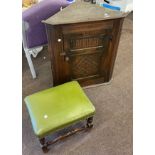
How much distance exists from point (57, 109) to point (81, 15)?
0.70 m

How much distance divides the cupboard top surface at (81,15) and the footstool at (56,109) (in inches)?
19.7

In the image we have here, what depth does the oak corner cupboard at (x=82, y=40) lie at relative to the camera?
1134 millimetres

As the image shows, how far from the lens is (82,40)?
127 cm

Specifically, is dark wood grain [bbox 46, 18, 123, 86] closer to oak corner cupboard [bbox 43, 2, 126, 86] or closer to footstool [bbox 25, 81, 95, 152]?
oak corner cupboard [bbox 43, 2, 126, 86]

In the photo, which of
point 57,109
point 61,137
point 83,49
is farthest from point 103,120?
point 83,49

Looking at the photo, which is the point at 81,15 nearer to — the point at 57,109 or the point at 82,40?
the point at 82,40

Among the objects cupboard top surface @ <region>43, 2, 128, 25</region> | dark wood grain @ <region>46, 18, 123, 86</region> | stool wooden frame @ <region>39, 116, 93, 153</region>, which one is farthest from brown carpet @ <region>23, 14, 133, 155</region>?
cupboard top surface @ <region>43, 2, 128, 25</region>

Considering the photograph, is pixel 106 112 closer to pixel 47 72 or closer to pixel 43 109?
pixel 43 109

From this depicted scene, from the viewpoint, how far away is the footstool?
3.37ft

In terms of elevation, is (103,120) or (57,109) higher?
(57,109)

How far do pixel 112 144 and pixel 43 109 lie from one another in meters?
0.65

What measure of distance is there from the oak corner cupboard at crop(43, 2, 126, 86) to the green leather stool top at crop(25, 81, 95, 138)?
274 mm
